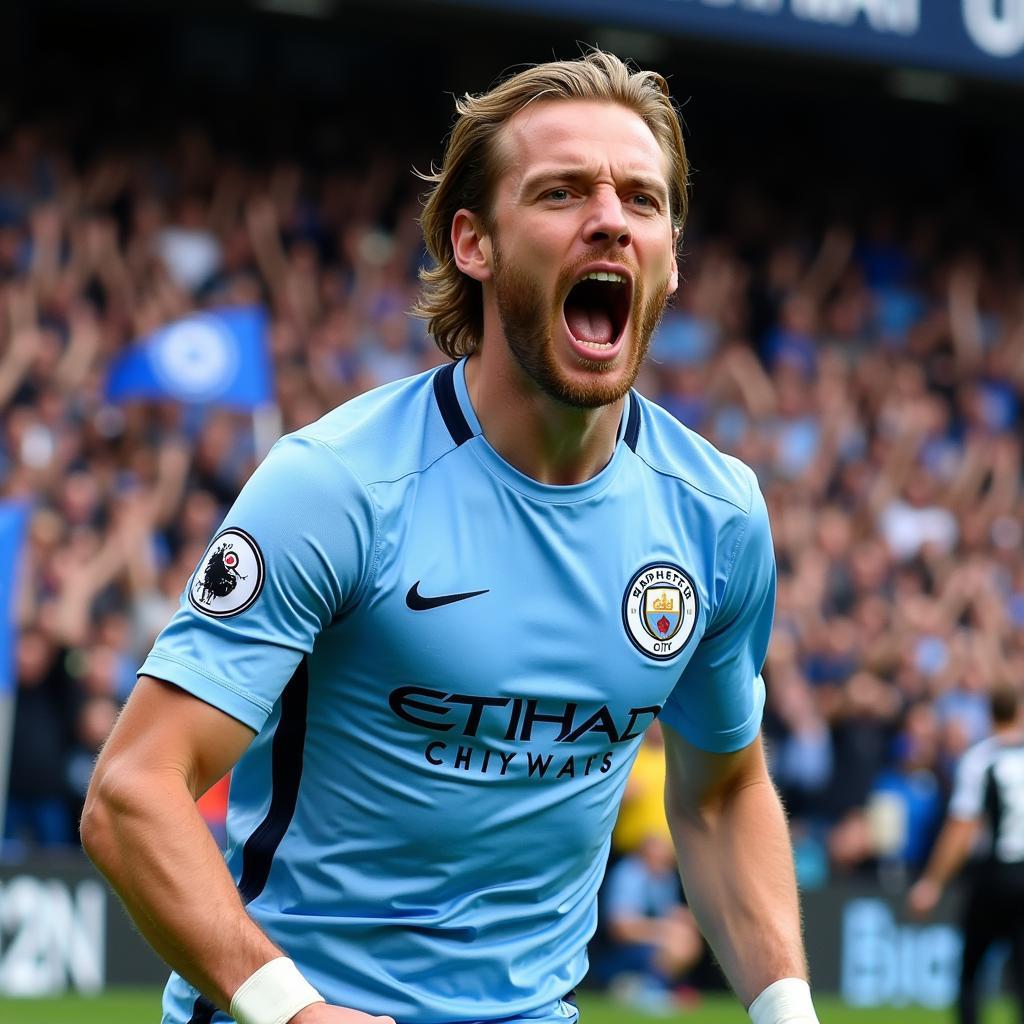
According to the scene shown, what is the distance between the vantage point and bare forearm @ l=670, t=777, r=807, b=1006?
3674 millimetres

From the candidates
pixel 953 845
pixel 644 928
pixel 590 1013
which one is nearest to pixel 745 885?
pixel 953 845

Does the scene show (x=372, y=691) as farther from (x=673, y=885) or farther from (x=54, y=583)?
(x=673, y=885)

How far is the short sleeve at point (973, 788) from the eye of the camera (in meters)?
11.4

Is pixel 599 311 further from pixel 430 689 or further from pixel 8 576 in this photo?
pixel 8 576

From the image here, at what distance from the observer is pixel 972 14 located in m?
19.6

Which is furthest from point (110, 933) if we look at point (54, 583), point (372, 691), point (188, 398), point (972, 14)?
point (972, 14)

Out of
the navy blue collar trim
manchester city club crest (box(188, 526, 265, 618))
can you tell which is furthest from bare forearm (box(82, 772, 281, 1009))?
the navy blue collar trim

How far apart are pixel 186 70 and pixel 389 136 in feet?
6.82

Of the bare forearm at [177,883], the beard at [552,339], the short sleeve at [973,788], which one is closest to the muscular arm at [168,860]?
the bare forearm at [177,883]

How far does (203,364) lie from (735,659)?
1005 cm

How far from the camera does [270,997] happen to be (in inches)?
115

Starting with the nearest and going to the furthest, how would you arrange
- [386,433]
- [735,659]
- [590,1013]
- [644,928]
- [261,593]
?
[261,593] < [386,433] < [735,659] < [590,1013] < [644,928]

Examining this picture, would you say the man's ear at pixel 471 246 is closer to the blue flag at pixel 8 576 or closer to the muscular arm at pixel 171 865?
the muscular arm at pixel 171 865

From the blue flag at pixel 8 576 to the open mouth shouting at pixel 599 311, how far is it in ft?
25.9
